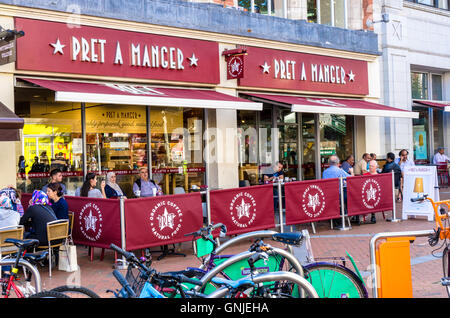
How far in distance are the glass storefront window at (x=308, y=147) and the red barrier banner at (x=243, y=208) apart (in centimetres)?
788

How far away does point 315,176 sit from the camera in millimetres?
19234

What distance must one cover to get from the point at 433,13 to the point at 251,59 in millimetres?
11398

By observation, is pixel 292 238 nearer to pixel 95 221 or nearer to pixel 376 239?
pixel 376 239

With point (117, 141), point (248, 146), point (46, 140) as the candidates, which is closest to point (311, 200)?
point (117, 141)

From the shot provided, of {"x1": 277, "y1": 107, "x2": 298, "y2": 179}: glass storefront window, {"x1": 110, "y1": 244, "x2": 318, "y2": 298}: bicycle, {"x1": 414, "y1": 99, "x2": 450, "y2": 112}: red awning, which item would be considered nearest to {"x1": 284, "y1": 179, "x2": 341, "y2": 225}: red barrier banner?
{"x1": 277, "y1": 107, "x2": 298, "y2": 179}: glass storefront window

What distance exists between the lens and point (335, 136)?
65.8 feet

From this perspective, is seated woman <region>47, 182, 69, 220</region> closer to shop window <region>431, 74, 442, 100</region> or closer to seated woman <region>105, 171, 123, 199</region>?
seated woman <region>105, 171, 123, 199</region>

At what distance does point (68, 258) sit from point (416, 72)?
1906 cm

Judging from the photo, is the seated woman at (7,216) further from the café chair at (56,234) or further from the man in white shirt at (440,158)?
the man in white shirt at (440,158)

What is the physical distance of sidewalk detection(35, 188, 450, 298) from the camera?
7.84m

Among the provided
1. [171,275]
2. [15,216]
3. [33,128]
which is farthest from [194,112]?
[171,275]

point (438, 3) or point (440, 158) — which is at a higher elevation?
point (438, 3)

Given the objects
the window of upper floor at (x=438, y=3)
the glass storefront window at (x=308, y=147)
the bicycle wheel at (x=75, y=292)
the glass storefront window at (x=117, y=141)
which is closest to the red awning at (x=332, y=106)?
the glass storefront window at (x=308, y=147)
